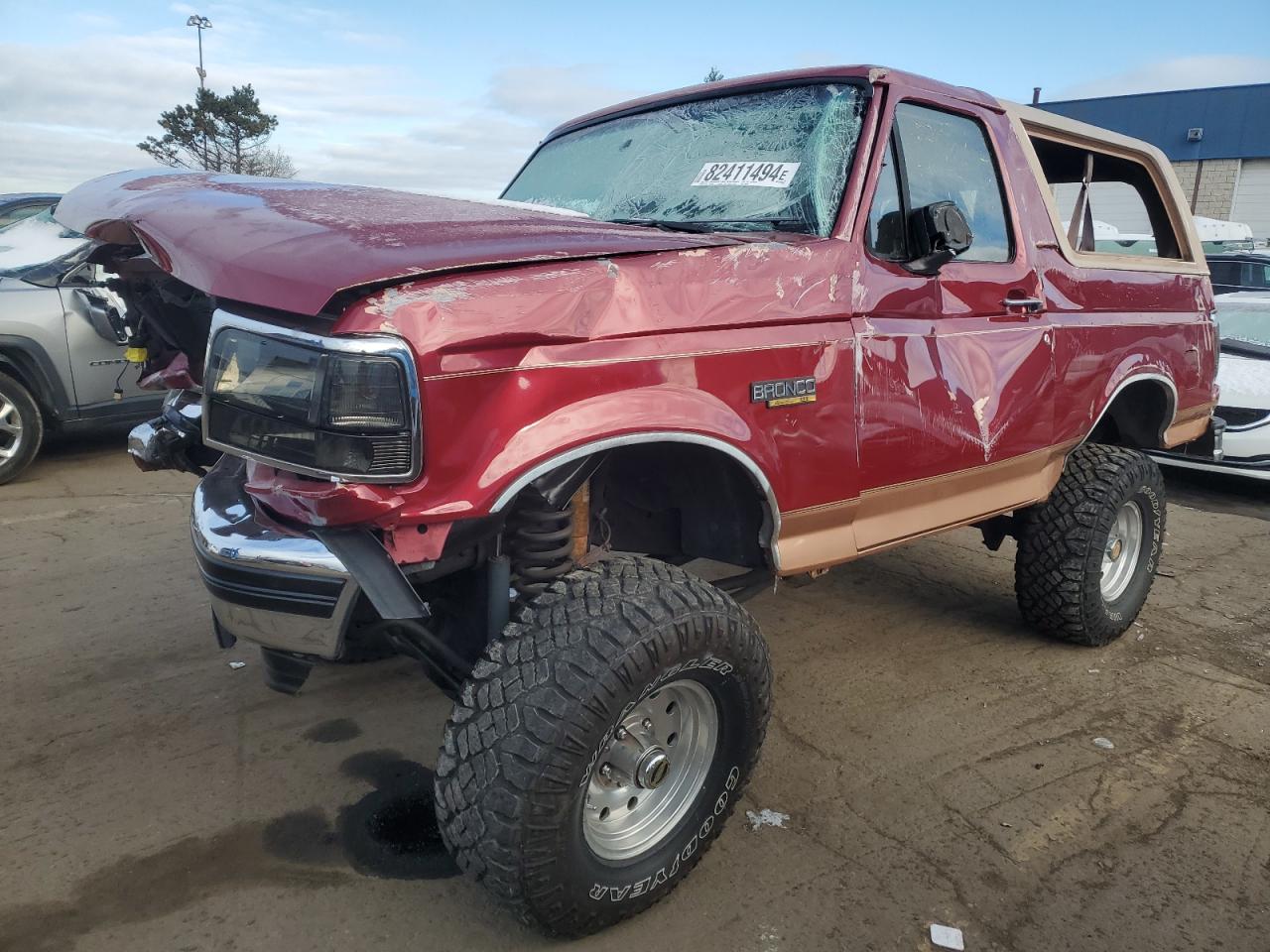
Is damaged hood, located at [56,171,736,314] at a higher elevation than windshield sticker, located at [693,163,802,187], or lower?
lower

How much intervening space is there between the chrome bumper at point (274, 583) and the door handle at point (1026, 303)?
2.44 metres

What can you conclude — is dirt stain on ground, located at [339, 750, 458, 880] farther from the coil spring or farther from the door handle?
the door handle

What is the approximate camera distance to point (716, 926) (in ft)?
7.79

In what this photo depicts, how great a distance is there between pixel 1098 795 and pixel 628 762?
1.66 m

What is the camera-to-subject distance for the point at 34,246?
628cm

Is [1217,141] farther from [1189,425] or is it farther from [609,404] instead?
[609,404]

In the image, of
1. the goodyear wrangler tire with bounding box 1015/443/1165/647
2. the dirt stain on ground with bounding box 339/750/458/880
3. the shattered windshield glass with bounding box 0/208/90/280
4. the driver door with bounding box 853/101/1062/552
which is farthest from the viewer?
the shattered windshield glass with bounding box 0/208/90/280

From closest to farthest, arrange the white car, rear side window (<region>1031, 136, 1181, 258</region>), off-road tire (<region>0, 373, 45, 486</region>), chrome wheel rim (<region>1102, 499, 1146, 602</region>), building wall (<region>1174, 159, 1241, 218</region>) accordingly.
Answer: rear side window (<region>1031, 136, 1181, 258</region>) → chrome wheel rim (<region>1102, 499, 1146, 602</region>) → off-road tire (<region>0, 373, 45, 486</region>) → the white car → building wall (<region>1174, 159, 1241, 218</region>)

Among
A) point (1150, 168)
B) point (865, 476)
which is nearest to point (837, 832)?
point (865, 476)

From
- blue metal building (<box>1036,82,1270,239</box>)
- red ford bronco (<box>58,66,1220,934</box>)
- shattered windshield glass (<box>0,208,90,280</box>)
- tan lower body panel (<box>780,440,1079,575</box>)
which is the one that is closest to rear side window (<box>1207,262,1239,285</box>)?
red ford bronco (<box>58,66,1220,934</box>)

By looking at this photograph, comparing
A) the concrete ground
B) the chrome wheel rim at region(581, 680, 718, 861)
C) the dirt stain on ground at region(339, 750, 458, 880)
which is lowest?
the dirt stain on ground at region(339, 750, 458, 880)

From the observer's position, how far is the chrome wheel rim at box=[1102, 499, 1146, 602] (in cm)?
426

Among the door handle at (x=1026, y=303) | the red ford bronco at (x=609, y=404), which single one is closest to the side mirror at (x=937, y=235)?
the red ford bronco at (x=609, y=404)

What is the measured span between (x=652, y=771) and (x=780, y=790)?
2.58ft
